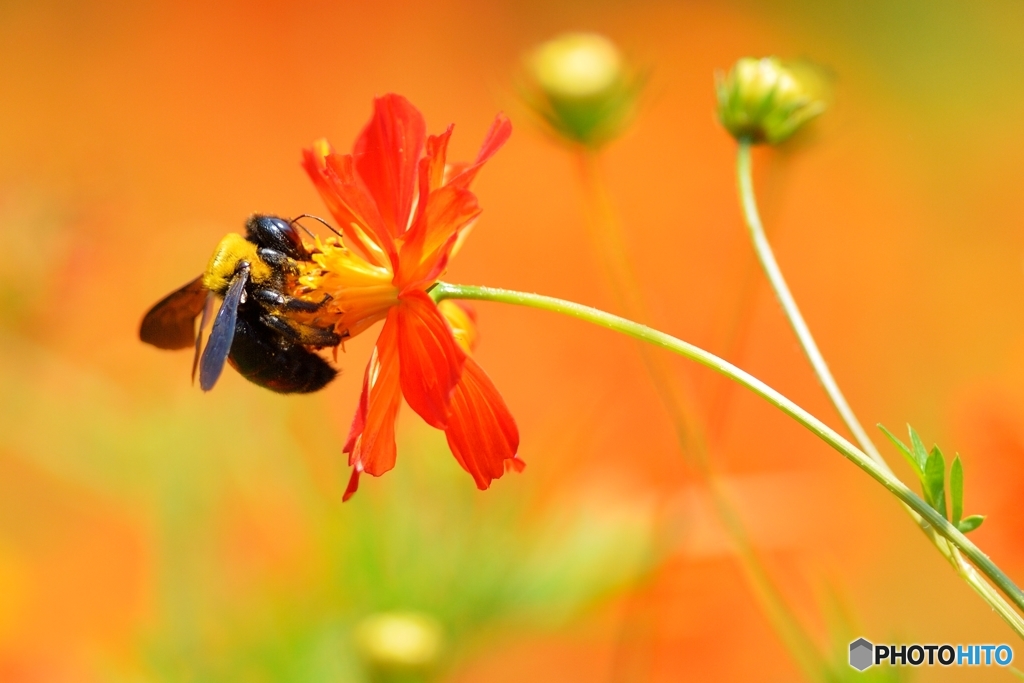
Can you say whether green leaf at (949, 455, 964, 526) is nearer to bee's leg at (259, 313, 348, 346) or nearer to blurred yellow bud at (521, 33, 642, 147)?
bee's leg at (259, 313, 348, 346)

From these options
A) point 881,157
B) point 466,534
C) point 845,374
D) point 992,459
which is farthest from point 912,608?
point 881,157

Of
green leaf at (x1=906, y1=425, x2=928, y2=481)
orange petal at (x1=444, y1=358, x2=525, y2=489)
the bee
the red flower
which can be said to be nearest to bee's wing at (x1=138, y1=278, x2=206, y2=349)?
the bee

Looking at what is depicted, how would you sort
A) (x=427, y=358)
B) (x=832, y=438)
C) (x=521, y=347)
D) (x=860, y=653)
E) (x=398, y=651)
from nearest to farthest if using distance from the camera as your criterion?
(x=832, y=438), (x=427, y=358), (x=860, y=653), (x=398, y=651), (x=521, y=347)

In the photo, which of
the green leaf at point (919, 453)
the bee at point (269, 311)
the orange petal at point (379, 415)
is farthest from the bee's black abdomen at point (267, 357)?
the green leaf at point (919, 453)

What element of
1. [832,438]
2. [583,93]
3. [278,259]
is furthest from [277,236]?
[832,438]

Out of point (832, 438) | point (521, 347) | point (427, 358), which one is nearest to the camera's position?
point (832, 438)

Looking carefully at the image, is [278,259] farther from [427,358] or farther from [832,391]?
[832,391]
